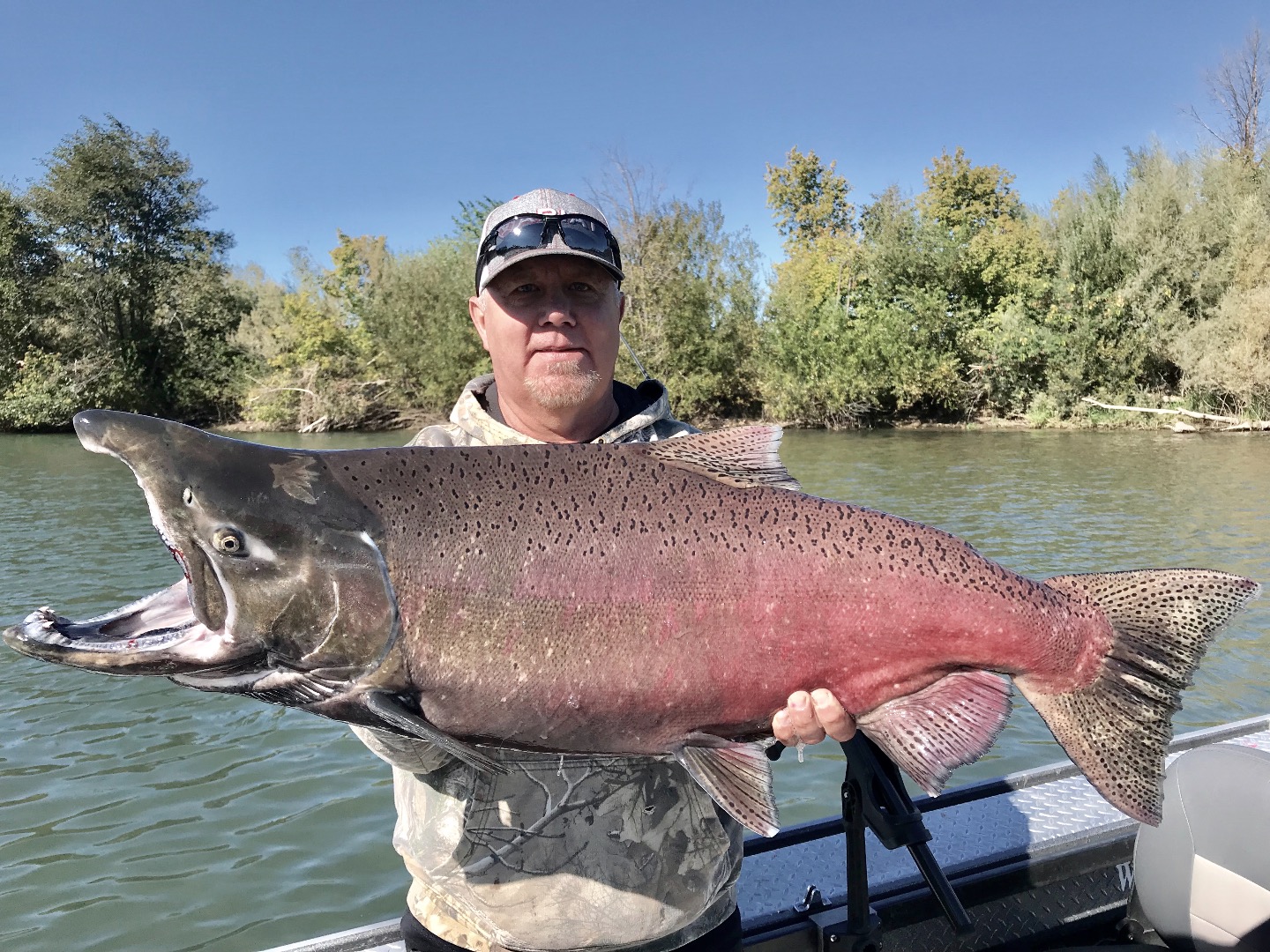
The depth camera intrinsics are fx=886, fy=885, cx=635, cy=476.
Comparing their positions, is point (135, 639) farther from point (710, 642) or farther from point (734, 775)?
point (734, 775)

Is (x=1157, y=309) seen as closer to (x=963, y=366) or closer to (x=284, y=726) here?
(x=963, y=366)

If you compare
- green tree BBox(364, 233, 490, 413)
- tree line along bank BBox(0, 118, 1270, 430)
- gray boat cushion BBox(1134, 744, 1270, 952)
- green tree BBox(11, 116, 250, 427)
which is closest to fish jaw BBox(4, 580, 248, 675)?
gray boat cushion BBox(1134, 744, 1270, 952)

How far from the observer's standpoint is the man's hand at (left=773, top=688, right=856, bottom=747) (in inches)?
82.8

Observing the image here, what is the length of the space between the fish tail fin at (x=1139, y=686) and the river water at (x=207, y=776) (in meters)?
4.10

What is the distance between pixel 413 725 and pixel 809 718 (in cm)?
92

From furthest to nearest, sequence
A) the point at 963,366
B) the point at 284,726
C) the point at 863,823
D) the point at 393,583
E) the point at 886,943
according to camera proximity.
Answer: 1. the point at 963,366
2. the point at 284,726
3. the point at 886,943
4. the point at 863,823
5. the point at 393,583

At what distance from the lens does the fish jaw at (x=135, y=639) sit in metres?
1.71

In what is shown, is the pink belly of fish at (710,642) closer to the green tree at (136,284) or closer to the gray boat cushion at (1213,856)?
the gray boat cushion at (1213,856)

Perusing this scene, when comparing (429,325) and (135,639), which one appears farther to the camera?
(429,325)

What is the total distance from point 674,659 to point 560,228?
1401 millimetres

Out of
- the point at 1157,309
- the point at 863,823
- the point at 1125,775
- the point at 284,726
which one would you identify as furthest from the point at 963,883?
the point at 1157,309

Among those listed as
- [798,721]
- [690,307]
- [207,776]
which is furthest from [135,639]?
[690,307]

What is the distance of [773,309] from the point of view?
41625 millimetres

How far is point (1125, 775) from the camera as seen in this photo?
2.23 metres
